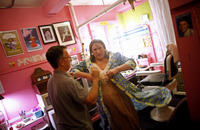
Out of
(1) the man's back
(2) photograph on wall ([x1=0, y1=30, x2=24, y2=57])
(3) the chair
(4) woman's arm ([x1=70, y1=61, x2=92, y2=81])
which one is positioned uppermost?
(2) photograph on wall ([x1=0, y1=30, x2=24, y2=57])

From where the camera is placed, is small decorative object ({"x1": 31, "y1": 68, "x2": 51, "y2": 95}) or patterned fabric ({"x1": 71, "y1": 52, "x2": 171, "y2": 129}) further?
small decorative object ({"x1": 31, "y1": 68, "x2": 51, "y2": 95})

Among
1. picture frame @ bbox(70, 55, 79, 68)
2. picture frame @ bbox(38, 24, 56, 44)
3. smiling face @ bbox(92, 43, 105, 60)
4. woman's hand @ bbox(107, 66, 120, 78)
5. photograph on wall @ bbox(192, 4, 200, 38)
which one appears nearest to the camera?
photograph on wall @ bbox(192, 4, 200, 38)

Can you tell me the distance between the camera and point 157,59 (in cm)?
434

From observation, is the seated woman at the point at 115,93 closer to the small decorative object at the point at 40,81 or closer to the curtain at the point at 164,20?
the small decorative object at the point at 40,81

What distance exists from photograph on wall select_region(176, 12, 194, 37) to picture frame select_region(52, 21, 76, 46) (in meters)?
3.11

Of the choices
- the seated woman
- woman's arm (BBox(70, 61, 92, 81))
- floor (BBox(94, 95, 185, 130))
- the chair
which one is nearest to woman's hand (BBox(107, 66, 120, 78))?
the seated woman

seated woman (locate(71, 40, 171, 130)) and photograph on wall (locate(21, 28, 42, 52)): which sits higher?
photograph on wall (locate(21, 28, 42, 52))

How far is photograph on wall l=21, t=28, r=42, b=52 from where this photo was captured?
2.98 metres

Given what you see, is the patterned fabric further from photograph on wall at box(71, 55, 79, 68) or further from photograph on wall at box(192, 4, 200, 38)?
photograph on wall at box(71, 55, 79, 68)

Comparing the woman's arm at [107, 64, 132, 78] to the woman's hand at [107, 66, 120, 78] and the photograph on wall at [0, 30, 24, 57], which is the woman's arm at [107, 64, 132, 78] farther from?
the photograph on wall at [0, 30, 24, 57]

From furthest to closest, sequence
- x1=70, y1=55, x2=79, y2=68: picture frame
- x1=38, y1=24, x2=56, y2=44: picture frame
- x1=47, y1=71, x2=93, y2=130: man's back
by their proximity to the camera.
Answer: x1=70, y1=55, x2=79, y2=68: picture frame → x1=38, y1=24, x2=56, y2=44: picture frame → x1=47, y1=71, x2=93, y2=130: man's back

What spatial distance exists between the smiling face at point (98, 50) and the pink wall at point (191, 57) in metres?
1.04

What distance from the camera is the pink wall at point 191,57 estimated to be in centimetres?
73

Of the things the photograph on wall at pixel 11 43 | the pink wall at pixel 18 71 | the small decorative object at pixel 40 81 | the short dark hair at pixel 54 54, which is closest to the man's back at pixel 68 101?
the short dark hair at pixel 54 54
